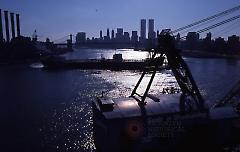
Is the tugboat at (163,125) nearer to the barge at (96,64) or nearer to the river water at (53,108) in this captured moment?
the river water at (53,108)

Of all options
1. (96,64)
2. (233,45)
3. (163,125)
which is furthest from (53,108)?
(233,45)

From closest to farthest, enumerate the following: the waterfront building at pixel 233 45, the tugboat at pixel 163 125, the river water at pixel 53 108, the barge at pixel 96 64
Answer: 1. the tugboat at pixel 163 125
2. the river water at pixel 53 108
3. the barge at pixel 96 64
4. the waterfront building at pixel 233 45

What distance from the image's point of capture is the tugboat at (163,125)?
25625 millimetres

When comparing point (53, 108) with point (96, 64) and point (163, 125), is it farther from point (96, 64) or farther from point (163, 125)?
point (96, 64)

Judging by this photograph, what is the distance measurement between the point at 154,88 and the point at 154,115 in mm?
46760

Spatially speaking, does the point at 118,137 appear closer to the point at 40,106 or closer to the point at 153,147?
the point at 153,147

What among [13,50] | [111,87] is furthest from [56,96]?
[13,50]

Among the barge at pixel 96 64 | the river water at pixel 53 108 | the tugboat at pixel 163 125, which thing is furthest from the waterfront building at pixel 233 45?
the tugboat at pixel 163 125

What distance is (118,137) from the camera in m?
25.5

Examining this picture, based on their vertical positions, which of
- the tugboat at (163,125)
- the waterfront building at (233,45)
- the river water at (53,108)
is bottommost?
the river water at (53,108)

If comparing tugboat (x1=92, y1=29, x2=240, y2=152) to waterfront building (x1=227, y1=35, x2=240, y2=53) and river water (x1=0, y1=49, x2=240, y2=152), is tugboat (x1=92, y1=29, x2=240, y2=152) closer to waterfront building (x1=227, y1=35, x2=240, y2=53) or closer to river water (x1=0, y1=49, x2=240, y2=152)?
river water (x1=0, y1=49, x2=240, y2=152)

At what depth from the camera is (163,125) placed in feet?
86.5

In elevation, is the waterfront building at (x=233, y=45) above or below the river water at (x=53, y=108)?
above

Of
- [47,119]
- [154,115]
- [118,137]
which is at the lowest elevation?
[47,119]
